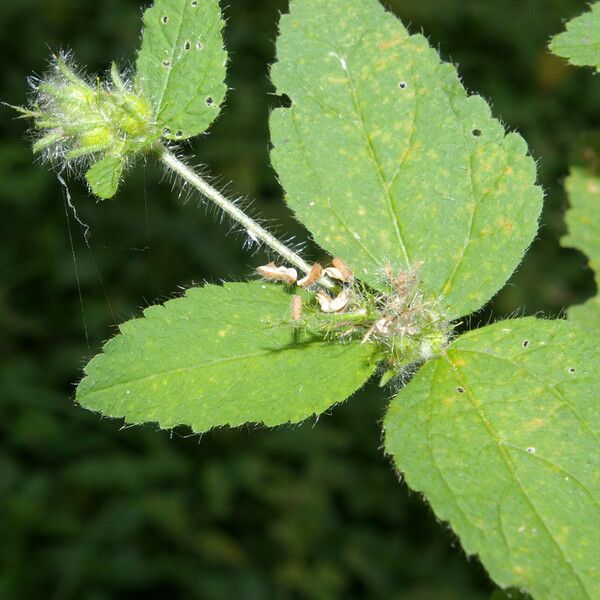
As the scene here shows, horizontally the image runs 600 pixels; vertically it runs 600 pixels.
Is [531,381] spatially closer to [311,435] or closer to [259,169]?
[311,435]

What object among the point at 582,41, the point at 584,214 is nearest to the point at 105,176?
the point at 582,41

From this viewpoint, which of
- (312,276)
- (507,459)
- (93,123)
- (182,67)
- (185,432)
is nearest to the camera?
(507,459)

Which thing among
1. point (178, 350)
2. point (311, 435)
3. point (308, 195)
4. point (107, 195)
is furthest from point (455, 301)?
point (311, 435)

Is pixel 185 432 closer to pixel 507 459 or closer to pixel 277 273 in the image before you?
pixel 277 273

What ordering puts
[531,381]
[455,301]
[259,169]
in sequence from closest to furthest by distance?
[531,381] < [455,301] < [259,169]

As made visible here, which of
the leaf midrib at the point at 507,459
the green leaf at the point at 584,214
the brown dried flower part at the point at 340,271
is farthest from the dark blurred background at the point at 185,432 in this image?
the brown dried flower part at the point at 340,271

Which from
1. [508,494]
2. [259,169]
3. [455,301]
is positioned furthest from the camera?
[259,169]

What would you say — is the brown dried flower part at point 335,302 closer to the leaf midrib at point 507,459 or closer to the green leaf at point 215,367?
the green leaf at point 215,367
